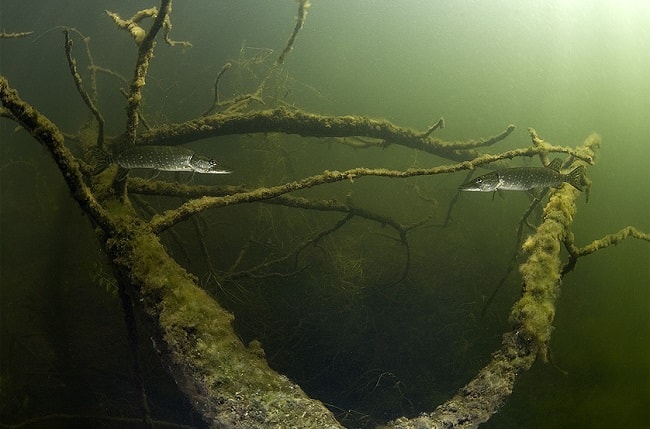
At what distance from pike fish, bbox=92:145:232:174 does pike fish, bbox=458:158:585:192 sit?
1782mm

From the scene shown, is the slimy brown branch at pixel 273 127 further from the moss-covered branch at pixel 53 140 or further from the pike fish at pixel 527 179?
the moss-covered branch at pixel 53 140

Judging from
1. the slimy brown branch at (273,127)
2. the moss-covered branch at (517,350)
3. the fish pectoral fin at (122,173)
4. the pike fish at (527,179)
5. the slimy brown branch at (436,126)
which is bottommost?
the moss-covered branch at (517,350)

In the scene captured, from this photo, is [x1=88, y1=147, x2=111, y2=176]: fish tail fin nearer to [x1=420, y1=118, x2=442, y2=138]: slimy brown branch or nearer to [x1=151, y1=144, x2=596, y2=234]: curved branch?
[x1=151, y1=144, x2=596, y2=234]: curved branch

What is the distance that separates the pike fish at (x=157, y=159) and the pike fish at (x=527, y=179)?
5.85ft

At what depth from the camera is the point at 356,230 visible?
19.8 ft

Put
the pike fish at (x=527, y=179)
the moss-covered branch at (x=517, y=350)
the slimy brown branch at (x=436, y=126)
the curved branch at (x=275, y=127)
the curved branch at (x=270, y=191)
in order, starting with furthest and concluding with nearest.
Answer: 1. the curved branch at (x=275, y=127)
2. the slimy brown branch at (x=436, y=126)
3. the pike fish at (x=527, y=179)
4. the curved branch at (x=270, y=191)
5. the moss-covered branch at (x=517, y=350)

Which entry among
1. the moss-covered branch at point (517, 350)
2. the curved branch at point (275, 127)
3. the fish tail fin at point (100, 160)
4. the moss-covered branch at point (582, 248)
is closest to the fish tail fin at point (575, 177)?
the moss-covered branch at point (582, 248)

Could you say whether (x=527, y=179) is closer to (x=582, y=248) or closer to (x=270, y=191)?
(x=582, y=248)

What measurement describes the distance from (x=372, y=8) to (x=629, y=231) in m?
8.06

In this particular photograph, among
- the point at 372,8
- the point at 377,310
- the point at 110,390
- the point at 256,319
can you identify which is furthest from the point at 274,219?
the point at 372,8

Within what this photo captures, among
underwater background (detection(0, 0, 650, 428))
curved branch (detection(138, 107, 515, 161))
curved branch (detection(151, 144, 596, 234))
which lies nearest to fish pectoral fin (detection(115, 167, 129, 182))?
curved branch (detection(151, 144, 596, 234))

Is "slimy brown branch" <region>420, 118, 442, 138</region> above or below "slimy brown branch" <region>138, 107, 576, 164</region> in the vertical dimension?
above

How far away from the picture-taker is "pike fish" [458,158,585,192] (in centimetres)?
263

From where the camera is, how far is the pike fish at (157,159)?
242cm
